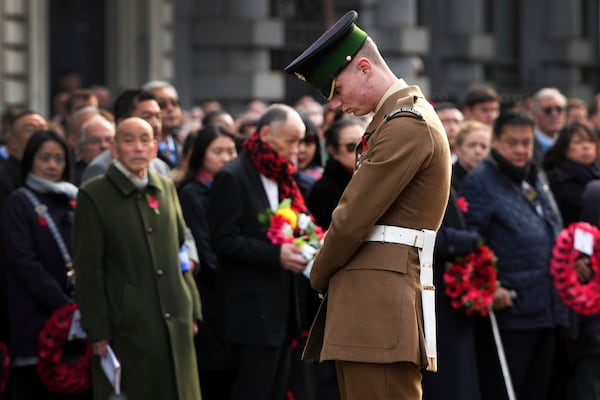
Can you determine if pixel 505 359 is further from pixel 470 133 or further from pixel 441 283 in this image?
pixel 470 133

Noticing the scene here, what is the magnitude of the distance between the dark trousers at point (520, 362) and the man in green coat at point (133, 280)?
196 cm

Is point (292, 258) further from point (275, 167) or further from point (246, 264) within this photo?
point (275, 167)

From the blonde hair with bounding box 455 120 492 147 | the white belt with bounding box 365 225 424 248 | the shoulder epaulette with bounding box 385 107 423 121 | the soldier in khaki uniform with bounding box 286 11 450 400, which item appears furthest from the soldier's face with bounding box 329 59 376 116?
the blonde hair with bounding box 455 120 492 147

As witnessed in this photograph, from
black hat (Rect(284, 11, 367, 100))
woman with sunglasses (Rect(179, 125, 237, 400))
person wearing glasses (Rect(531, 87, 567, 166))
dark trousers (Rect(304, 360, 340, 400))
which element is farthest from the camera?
person wearing glasses (Rect(531, 87, 567, 166))

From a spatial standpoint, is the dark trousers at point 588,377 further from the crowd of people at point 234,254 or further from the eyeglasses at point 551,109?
the eyeglasses at point 551,109

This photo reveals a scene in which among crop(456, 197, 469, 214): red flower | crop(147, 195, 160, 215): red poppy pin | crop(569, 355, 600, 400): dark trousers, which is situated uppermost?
crop(147, 195, 160, 215): red poppy pin

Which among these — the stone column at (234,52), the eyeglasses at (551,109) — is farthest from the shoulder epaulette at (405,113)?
the stone column at (234,52)

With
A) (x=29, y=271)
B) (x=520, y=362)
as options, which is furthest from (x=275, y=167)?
(x=520, y=362)

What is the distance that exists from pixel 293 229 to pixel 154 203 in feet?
2.56

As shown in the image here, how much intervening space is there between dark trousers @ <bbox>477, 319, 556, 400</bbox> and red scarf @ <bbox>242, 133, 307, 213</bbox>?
142 cm

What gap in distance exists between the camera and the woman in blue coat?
8266mm

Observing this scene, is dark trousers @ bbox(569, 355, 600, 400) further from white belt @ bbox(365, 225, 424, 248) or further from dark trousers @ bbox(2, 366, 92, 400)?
white belt @ bbox(365, 225, 424, 248)

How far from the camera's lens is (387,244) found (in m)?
5.84

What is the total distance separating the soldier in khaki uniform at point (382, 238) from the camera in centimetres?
579
